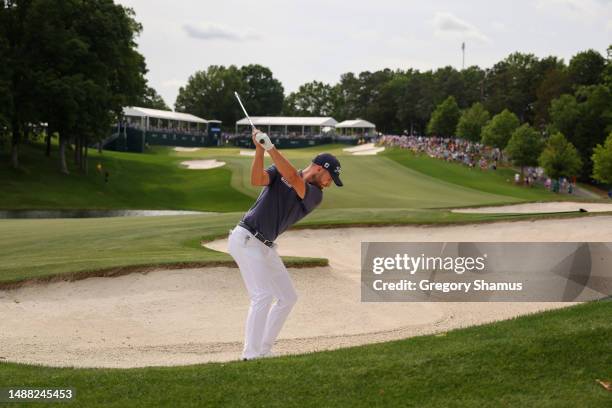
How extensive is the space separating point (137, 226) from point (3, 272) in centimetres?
965

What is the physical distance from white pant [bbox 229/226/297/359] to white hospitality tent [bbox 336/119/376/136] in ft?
388

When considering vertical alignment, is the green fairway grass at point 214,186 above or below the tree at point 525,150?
below

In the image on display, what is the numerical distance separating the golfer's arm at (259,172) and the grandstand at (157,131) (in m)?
83.4

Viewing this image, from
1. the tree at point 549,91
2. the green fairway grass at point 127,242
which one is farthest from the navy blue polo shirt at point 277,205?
the tree at point 549,91

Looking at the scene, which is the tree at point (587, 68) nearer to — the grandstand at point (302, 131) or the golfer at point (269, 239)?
the grandstand at point (302, 131)

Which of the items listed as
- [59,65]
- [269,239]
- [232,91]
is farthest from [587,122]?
[269,239]

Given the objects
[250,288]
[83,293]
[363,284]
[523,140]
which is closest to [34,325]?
[83,293]

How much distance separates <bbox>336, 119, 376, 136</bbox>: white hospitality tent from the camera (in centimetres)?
12644

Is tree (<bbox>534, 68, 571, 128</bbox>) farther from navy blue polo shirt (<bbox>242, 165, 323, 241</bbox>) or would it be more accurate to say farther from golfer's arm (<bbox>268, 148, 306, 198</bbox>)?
golfer's arm (<bbox>268, 148, 306, 198</bbox>)

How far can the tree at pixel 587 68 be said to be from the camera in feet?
344

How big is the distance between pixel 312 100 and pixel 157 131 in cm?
9003

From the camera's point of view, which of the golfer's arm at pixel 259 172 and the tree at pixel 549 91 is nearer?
the golfer's arm at pixel 259 172

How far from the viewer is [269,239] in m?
8.19

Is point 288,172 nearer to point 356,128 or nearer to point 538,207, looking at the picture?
point 538,207
